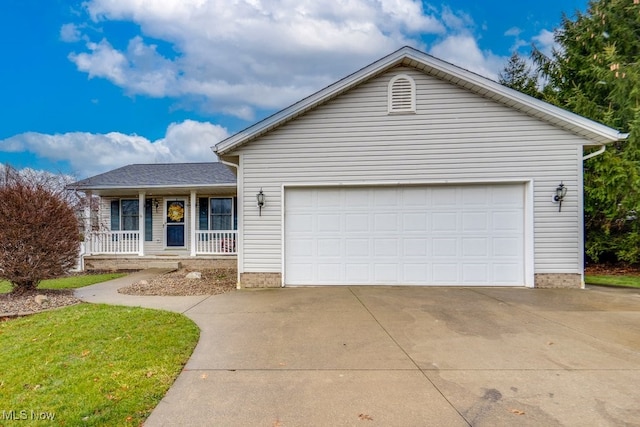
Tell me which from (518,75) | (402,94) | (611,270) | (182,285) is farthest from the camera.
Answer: (518,75)

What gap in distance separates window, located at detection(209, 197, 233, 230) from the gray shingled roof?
974mm

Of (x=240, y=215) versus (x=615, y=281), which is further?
(x=615, y=281)

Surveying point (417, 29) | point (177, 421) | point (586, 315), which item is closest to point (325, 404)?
point (177, 421)

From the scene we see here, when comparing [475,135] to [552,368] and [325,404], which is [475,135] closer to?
[552,368]

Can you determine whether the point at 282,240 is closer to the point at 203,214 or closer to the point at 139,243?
the point at 203,214

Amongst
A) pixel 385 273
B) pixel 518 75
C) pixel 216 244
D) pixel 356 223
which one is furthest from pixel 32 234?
pixel 518 75

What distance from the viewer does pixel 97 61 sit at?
16844mm

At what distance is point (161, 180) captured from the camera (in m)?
12.8

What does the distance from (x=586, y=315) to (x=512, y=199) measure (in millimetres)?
3068

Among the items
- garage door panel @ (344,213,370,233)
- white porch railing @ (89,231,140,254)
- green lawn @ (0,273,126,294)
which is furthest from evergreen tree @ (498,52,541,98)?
green lawn @ (0,273,126,294)

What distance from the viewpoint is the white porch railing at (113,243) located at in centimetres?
1262

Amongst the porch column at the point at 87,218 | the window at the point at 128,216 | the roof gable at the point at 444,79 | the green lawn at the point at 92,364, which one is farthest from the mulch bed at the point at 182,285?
the porch column at the point at 87,218

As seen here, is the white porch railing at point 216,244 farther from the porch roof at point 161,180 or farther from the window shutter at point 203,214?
the porch roof at point 161,180

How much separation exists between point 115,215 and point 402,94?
12.5m
